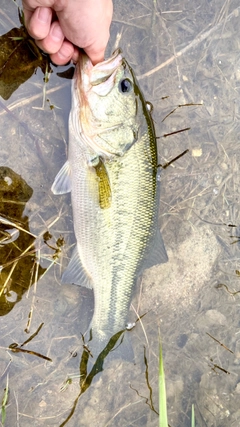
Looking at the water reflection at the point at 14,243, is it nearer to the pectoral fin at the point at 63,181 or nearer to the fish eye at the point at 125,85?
the pectoral fin at the point at 63,181

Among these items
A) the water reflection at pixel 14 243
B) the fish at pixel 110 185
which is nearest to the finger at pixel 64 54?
the fish at pixel 110 185

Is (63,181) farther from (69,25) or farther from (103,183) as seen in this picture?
(69,25)

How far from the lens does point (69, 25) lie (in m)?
2.47

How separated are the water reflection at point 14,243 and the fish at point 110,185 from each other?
1.14 feet

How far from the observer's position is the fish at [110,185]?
2.56 metres

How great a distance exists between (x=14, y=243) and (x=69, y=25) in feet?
5.26

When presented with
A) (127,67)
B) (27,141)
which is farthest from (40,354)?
(127,67)

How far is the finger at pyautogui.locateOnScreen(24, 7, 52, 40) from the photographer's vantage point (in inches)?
94.7

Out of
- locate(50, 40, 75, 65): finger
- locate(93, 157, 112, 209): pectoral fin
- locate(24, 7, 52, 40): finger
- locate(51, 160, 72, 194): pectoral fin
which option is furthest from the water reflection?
locate(24, 7, 52, 40): finger

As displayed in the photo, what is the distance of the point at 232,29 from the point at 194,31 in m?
0.36

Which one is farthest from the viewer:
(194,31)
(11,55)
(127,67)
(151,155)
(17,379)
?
(194,31)

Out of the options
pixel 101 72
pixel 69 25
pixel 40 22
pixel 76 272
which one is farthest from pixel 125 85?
pixel 76 272

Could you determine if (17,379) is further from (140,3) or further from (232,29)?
(232,29)

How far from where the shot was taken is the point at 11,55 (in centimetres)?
290
